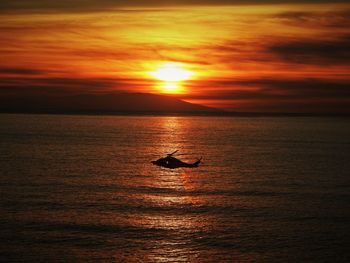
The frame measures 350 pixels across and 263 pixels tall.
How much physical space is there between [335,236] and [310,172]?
4067 centimetres

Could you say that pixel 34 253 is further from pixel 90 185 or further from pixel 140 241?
pixel 90 185

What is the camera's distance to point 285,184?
68.5 m

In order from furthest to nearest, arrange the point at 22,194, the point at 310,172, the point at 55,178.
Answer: the point at 310,172
the point at 55,178
the point at 22,194

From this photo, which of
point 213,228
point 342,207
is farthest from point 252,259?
point 342,207

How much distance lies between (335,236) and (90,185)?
32186mm

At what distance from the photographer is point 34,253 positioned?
123ft

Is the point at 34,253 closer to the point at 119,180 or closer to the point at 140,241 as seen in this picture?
the point at 140,241

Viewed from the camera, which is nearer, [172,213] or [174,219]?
[174,219]

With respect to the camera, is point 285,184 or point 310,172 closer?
point 285,184

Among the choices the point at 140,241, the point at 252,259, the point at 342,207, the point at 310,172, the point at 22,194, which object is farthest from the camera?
the point at 310,172

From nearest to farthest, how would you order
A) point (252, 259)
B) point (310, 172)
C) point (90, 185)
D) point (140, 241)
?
point (252, 259) → point (140, 241) → point (90, 185) → point (310, 172)

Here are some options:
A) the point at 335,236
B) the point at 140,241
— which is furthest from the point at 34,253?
the point at 335,236

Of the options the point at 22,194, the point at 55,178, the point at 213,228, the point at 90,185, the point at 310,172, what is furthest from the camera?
the point at 310,172

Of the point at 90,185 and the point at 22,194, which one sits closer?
the point at 22,194
